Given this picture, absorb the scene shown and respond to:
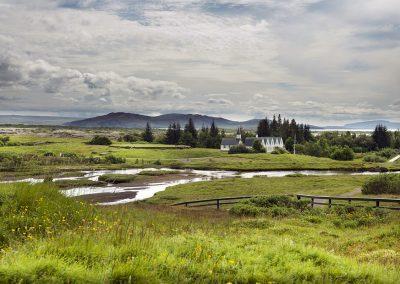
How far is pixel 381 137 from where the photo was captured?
171 metres

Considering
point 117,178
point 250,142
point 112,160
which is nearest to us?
point 117,178

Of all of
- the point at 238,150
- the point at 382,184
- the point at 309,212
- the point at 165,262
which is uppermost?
the point at 165,262

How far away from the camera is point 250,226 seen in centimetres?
1864

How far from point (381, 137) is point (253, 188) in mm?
136265

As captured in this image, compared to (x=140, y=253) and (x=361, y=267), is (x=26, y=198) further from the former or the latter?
(x=361, y=267)

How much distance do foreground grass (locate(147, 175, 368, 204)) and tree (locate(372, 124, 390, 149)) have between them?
118773 mm

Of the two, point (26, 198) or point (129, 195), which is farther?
point (129, 195)

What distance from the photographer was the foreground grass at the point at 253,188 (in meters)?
46.1

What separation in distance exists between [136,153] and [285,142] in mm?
71213

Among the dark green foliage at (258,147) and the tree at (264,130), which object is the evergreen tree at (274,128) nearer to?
the tree at (264,130)

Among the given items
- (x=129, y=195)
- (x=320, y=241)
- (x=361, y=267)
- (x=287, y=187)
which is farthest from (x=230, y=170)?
(x=361, y=267)

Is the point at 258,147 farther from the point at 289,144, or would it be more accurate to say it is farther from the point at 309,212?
the point at 309,212

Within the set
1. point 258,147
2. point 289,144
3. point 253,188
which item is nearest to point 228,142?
point 258,147

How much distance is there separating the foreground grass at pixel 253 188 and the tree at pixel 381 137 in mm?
118773
